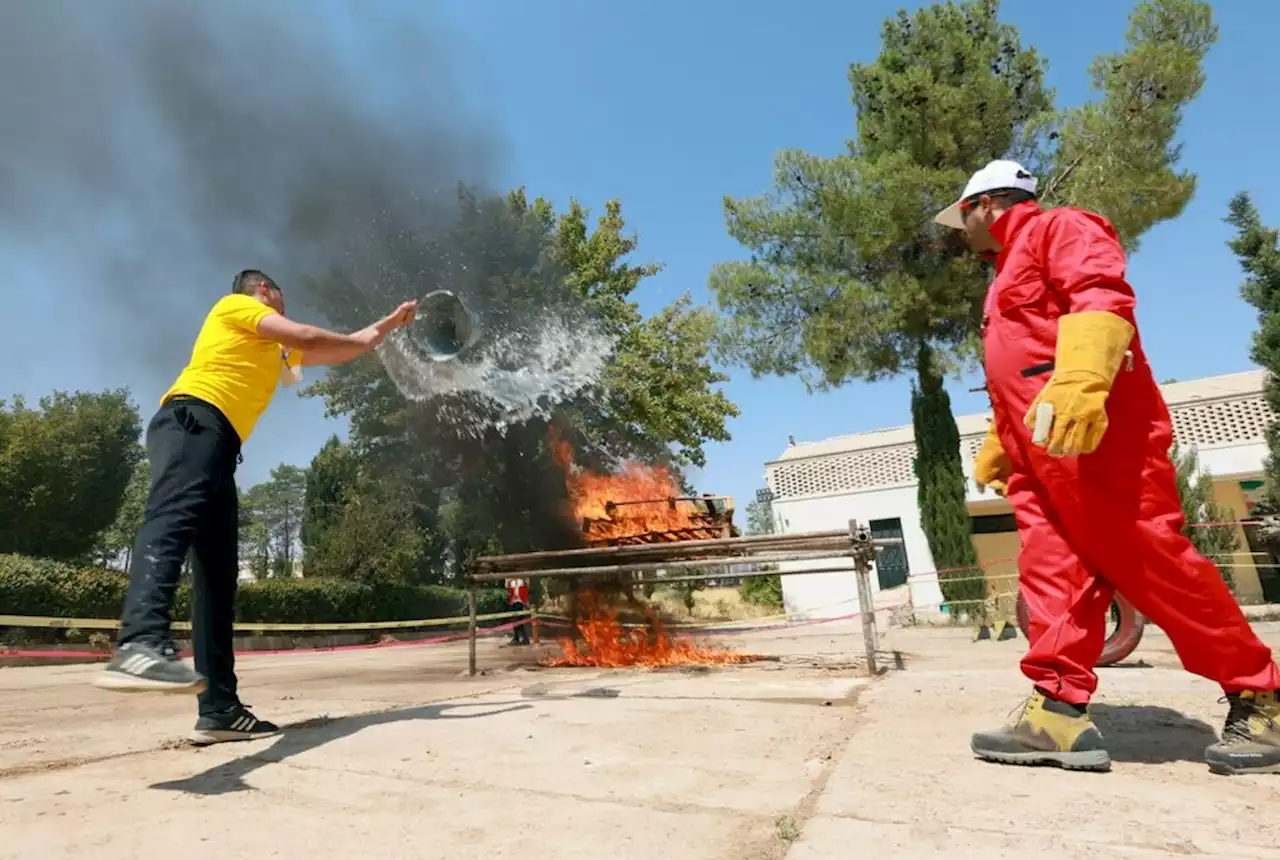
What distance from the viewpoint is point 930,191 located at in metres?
12.9

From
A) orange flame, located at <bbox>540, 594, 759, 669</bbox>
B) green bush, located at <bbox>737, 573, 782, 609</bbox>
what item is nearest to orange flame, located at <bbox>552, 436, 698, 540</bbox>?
orange flame, located at <bbox>540, 594, 759, 669</bbox>

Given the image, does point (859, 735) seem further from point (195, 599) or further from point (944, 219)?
point (195, 599)

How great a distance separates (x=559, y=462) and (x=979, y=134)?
32.1 feet

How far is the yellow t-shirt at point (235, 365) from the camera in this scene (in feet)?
8.86

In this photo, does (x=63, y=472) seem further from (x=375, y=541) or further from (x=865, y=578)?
(x=865, y=578)

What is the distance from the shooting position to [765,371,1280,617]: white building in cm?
1645

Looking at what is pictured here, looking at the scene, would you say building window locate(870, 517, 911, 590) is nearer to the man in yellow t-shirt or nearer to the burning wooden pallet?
the burning wooden pallet

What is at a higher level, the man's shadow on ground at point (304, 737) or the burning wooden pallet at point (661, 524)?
the burning wooden pallet at point (661, 524)

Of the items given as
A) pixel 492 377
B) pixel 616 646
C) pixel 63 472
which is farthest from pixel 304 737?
pixel 63 472

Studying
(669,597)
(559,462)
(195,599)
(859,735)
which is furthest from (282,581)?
(859,735)

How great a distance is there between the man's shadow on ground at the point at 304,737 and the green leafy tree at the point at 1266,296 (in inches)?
681

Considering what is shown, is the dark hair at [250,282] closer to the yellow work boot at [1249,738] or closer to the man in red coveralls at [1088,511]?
the man in red coveralls at [1088,511]

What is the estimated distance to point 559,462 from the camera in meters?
12.5

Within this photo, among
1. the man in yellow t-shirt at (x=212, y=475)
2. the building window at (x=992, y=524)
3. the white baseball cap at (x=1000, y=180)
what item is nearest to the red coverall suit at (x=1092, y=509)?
the white baseball cap at (x=1000, y=180)
